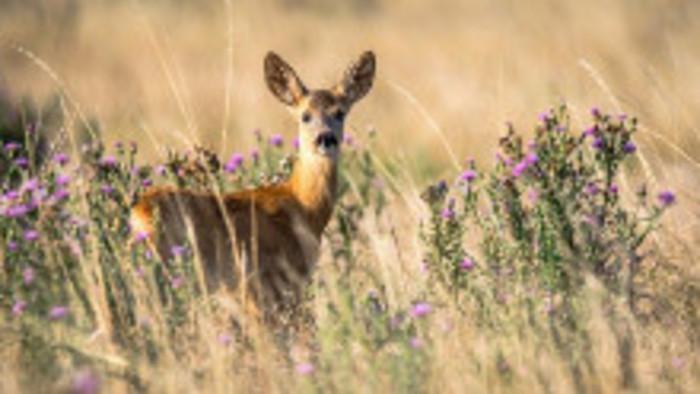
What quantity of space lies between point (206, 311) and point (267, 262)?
1.00m

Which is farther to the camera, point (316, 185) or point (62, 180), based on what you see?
point (316, 185)

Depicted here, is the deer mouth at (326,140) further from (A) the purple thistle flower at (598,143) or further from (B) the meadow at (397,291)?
(A) the purple thistle flower at (598,143)

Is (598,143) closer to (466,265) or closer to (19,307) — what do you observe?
(466,265)

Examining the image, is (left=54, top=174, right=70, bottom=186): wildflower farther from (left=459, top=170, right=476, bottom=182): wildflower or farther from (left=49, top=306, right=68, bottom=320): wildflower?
(left=459, top=170, right=476, bottom=182): wildflower

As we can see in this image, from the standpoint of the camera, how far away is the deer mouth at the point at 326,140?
7.05m

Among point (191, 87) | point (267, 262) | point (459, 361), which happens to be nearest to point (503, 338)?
point (459, 361)

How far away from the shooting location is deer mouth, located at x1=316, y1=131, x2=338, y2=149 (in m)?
7.05

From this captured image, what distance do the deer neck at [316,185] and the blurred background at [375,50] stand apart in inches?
168

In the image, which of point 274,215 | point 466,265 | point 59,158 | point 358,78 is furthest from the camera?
point 358,78

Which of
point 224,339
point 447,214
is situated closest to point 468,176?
point 447,214

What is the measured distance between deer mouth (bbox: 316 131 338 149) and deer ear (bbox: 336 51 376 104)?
1.84ft

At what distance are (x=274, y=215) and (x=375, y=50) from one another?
12.3 m

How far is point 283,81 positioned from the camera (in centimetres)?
752

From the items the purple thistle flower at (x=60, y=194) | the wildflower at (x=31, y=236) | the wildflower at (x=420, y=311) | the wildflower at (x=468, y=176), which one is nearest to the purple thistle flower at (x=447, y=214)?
the wildflower at (x=468, y=176)
